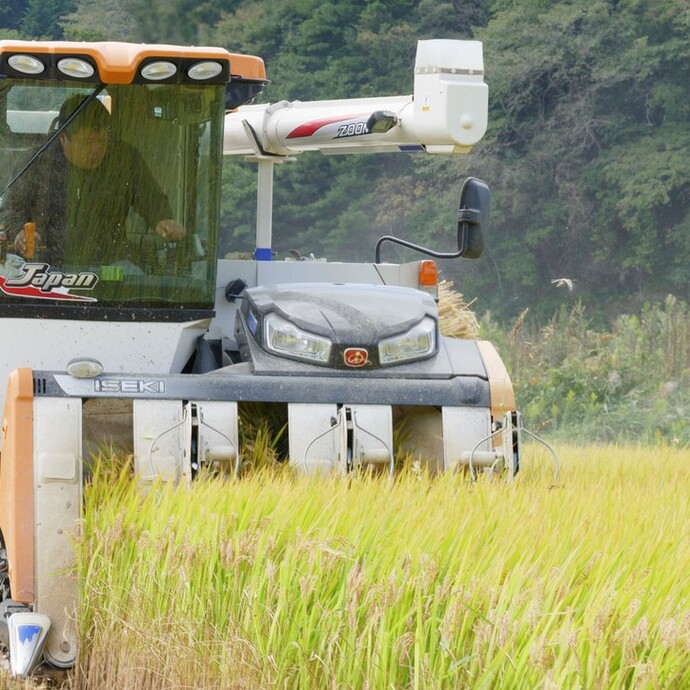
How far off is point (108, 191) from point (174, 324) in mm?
583

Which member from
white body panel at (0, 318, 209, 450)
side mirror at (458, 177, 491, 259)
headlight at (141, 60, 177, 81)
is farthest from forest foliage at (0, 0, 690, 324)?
headlight at (141, 60, 177, 81)

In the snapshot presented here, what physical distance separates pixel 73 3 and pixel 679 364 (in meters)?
15.6

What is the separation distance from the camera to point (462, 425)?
17.9ft

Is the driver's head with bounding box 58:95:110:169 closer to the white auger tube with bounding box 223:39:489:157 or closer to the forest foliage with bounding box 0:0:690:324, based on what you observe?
the white auger tube with bounding box 223:39:489:157

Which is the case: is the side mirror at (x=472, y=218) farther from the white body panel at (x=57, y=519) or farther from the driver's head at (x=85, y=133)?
the white body panel at (x=57, y=519)

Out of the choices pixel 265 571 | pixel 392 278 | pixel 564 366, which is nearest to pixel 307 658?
pixel 265 571

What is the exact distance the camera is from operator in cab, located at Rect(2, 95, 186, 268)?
18.3ft

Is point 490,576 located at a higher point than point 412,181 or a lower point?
lower

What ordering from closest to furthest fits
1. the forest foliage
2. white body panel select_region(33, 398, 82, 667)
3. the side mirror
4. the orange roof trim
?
1. white body panel select_region(33, 398, 82, 667)
2. the orange roof trim
3. the side mirror
4. the forest foliage

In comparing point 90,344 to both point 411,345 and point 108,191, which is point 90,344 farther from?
point 411,345

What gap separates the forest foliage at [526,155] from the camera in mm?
25969

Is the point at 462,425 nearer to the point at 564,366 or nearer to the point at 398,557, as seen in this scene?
the point at 398,557

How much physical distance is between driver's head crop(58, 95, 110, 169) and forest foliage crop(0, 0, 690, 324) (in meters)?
19.7

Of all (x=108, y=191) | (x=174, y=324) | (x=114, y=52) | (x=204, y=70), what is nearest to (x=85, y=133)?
(x=108, y=191)
